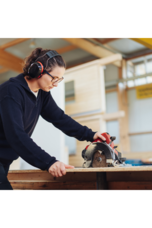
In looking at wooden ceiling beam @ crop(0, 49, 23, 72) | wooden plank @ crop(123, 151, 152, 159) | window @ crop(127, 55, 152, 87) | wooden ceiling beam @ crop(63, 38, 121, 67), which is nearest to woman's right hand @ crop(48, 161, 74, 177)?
wooden plank @ crop(123, 151, 152, 159)

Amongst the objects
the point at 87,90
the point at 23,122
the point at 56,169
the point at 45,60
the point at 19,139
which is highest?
the point at 87,90

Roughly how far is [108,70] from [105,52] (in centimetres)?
165

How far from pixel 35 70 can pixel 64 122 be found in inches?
20.6

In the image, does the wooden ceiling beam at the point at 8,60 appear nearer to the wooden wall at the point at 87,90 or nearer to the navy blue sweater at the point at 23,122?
the wooden wall at the point at 87,90

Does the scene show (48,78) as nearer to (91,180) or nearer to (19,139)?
(19,139)

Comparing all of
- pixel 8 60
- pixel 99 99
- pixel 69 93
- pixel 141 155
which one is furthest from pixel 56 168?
pixel 69 93

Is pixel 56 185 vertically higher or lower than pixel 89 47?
lower

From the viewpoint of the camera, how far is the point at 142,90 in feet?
22.4

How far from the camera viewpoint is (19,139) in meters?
1.29

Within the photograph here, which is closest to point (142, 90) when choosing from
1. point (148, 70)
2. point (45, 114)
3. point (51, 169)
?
point (148, 70)

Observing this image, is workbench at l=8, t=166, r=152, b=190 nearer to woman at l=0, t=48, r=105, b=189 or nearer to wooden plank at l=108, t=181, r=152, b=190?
wooden plank at l=108, t=181, r=152, b=190

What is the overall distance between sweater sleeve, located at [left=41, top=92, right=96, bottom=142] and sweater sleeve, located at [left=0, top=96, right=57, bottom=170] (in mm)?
484

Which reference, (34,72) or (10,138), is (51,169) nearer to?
(10,138)

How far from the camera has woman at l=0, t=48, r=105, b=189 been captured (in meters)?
1.28
